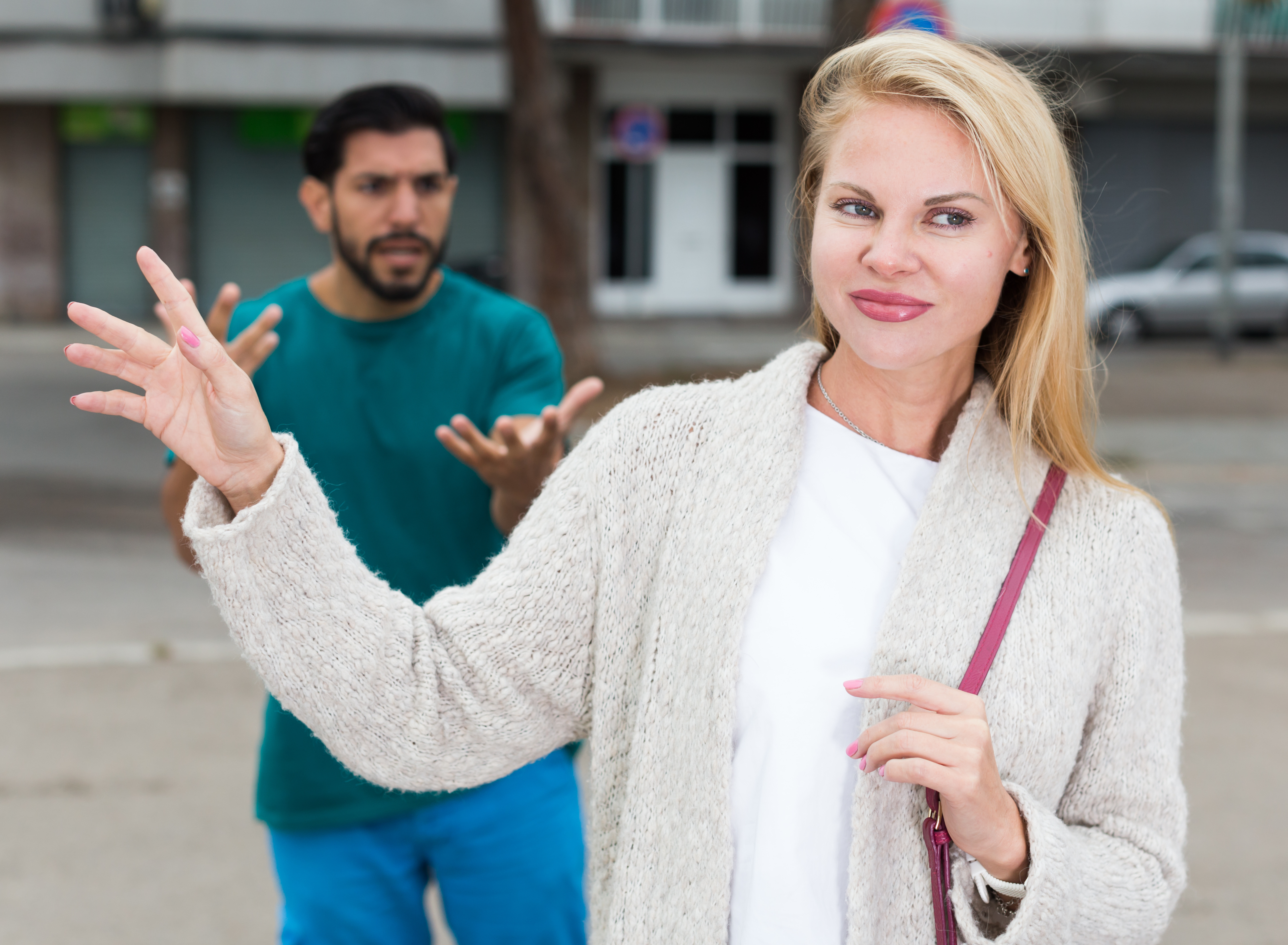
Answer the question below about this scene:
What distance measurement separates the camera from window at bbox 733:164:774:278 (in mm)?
23922

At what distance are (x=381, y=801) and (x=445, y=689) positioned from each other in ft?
2.76

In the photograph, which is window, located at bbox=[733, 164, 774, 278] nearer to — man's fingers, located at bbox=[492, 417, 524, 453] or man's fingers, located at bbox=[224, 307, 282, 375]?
man's fingers, located at bbox=[224, 307, 282, 375]

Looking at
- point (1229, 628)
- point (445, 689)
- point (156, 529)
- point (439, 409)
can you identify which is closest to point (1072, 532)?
point (445, 689)

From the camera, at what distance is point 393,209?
2.89m

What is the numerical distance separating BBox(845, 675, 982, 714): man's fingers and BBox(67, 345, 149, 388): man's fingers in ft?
3.07

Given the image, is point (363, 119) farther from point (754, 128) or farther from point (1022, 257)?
point (754, 128)

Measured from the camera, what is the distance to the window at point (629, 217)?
2375cm

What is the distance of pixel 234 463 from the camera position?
1.69m

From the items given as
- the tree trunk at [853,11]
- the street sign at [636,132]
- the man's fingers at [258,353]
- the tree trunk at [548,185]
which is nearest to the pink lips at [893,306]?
the man's fingers at [258,353]

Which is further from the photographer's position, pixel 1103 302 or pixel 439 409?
pixel 439 409

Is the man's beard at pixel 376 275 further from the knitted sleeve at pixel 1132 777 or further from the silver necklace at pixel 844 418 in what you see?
the knitted sleeve at pixel 1132 777

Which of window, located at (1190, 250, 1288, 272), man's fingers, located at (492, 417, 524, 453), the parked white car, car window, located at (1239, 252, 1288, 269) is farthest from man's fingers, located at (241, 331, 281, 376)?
car window, located at (1239, 252, 1288, 269)

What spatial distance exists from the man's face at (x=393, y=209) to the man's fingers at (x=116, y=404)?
3.81ft

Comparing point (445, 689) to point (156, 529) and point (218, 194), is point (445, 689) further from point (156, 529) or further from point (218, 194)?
point (218, 194)
